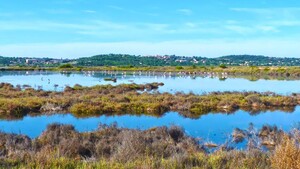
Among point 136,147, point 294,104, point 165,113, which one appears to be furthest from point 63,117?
point 294,104

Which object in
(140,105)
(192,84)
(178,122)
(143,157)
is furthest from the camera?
(192,84)

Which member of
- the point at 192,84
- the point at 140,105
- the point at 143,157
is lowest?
the point at 192,84

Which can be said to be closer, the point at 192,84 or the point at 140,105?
the point at 140,105

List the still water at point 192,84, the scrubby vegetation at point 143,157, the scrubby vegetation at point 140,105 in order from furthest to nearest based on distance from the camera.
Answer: the still water at point 192,84, the scrubby vegetation at point 140,105, the scrubby vegetation at point 143,157

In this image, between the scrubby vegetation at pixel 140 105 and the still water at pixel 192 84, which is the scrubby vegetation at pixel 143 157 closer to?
the scrubby vegetation at pixel 140 105

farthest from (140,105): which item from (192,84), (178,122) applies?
(192,84)

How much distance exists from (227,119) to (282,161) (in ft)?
61.3

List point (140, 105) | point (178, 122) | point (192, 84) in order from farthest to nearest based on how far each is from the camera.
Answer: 1. point (192, 84)
2. point (140, 105)
3. point (178, 122)

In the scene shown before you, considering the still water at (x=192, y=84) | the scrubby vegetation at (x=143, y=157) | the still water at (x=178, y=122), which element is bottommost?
the still water at (x=192, y=84)

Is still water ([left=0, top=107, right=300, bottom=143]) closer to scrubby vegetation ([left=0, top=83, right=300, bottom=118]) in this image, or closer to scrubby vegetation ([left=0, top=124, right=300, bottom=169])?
scrubby vegetation ([left=0, top=83, right=300, bottom=118])

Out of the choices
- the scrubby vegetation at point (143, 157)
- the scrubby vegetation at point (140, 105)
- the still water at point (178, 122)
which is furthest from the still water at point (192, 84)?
the scrubby vegetation at point (143, 157)

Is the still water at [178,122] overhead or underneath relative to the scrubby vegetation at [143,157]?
underneath

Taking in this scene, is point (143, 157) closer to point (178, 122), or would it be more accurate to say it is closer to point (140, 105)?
point (178, 122)

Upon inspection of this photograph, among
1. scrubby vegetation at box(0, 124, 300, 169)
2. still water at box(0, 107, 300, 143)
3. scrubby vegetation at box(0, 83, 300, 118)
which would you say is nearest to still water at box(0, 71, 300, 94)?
scrubby vegetation at box(0, 83, 300, 118)
